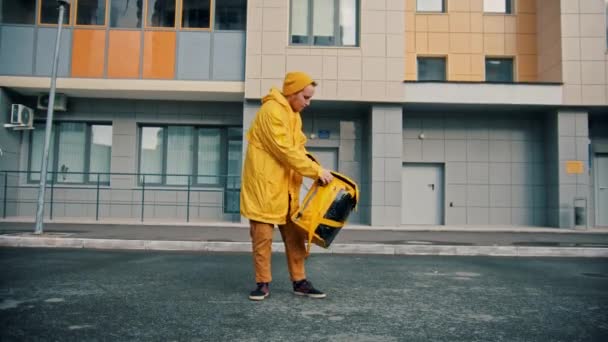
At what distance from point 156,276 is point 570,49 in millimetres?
14048

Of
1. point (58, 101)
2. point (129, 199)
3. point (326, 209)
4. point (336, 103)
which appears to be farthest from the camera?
point (129, 199)

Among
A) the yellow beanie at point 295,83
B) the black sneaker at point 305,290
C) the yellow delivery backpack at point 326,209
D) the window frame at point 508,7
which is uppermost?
the window frame at point 508,7

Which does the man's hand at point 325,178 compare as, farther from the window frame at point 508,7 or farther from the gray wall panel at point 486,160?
the window frame at point 508,7

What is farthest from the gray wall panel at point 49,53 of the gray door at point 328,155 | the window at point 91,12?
the gray door at point 328,155

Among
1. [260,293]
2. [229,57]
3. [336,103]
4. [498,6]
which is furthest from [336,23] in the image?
[260,293]

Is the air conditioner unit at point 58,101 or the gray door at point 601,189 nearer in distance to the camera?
the air conditioner unit at point 58,101

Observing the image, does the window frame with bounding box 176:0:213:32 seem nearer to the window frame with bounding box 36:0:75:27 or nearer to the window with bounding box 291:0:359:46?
the window with bounding box 291:0:359:46

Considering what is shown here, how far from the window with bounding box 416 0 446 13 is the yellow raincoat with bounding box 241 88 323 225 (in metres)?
13.9

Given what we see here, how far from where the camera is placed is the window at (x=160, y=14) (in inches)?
593

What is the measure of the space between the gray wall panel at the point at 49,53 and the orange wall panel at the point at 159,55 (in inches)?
92.2

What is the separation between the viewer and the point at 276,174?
4031mm

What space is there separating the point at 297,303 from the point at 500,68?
14.9m

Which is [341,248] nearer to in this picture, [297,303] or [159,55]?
[297,303]

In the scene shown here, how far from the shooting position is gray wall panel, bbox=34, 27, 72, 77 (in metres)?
14.8
